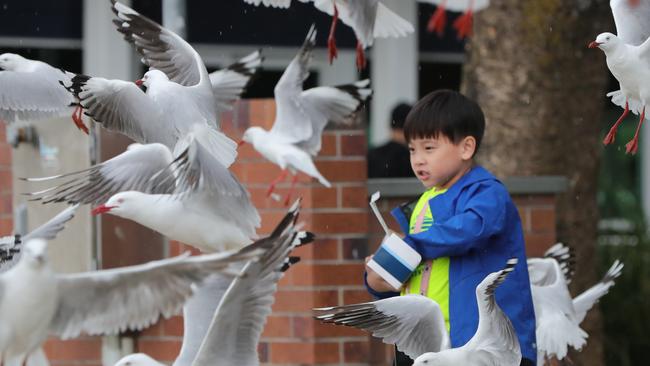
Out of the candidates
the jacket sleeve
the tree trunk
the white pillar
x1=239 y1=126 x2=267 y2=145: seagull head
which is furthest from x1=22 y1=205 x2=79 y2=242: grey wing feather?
the white pillar

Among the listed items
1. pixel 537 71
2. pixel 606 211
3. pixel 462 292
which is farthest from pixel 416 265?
pixel 606 211

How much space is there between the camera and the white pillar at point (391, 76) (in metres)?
10.6

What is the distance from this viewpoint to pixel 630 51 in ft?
11.1

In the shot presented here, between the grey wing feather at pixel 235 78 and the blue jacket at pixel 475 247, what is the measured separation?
2.71ft

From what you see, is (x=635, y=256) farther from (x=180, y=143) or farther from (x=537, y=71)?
(x=180, y=143)

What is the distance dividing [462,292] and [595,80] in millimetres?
2717

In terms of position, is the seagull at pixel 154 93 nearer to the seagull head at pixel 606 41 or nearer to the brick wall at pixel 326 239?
the seagull head at pixel 606 41

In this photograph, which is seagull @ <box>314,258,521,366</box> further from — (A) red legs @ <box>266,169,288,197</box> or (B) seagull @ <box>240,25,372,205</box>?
(A) red legs @ <box>266,169,288,197</box>

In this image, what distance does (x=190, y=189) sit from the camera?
3.45 m

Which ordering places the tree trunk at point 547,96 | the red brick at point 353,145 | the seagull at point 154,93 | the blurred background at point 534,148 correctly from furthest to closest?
the tree trunk at point 547,96
the blurred background at point 534,148
the red brick at point 353,145
the seagull at point 154,93

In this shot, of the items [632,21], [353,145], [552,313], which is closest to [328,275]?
[353,145]

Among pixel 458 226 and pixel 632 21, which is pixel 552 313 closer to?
pixel 458 226

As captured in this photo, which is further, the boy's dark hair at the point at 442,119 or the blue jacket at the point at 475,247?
the boy's dark hair at the point at 442,119

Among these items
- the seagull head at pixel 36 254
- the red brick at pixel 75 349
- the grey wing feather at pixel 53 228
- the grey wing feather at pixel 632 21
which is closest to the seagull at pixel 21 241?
the grey wing feather at pixel 53 228
